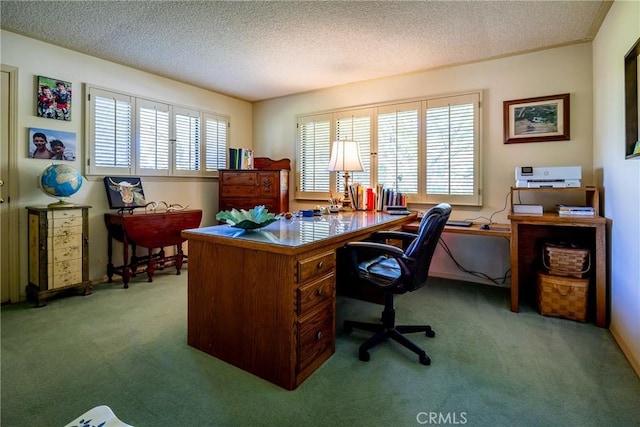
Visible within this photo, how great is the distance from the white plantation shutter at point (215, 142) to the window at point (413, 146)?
4.11 ft

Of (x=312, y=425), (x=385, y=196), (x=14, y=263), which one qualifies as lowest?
(x=312, y=425)

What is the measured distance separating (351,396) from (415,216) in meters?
2.08

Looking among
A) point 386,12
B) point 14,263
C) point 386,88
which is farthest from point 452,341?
point 14,263

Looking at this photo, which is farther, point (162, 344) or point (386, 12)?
point (386, 12)

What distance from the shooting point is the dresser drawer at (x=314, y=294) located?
5.18ft

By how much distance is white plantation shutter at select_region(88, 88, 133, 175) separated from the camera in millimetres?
3232

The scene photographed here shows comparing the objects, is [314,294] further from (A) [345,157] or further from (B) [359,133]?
(B) [359,133]

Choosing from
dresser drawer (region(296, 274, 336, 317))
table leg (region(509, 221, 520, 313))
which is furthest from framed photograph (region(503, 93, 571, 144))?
dresser drawer (region(296, 274, 336, 317))

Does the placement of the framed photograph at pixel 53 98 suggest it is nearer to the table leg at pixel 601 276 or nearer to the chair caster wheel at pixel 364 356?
the chair caster wheel at pixel 364 356

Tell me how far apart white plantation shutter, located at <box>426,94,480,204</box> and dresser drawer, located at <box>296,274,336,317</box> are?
7.03 feet

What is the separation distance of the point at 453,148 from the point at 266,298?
268 centimetres

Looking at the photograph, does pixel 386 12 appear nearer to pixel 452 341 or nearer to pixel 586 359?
pixel 452 341

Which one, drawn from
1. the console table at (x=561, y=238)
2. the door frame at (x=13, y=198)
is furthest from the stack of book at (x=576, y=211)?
the door frame at (x=13, y=198)

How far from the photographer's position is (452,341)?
2088 millimetres
